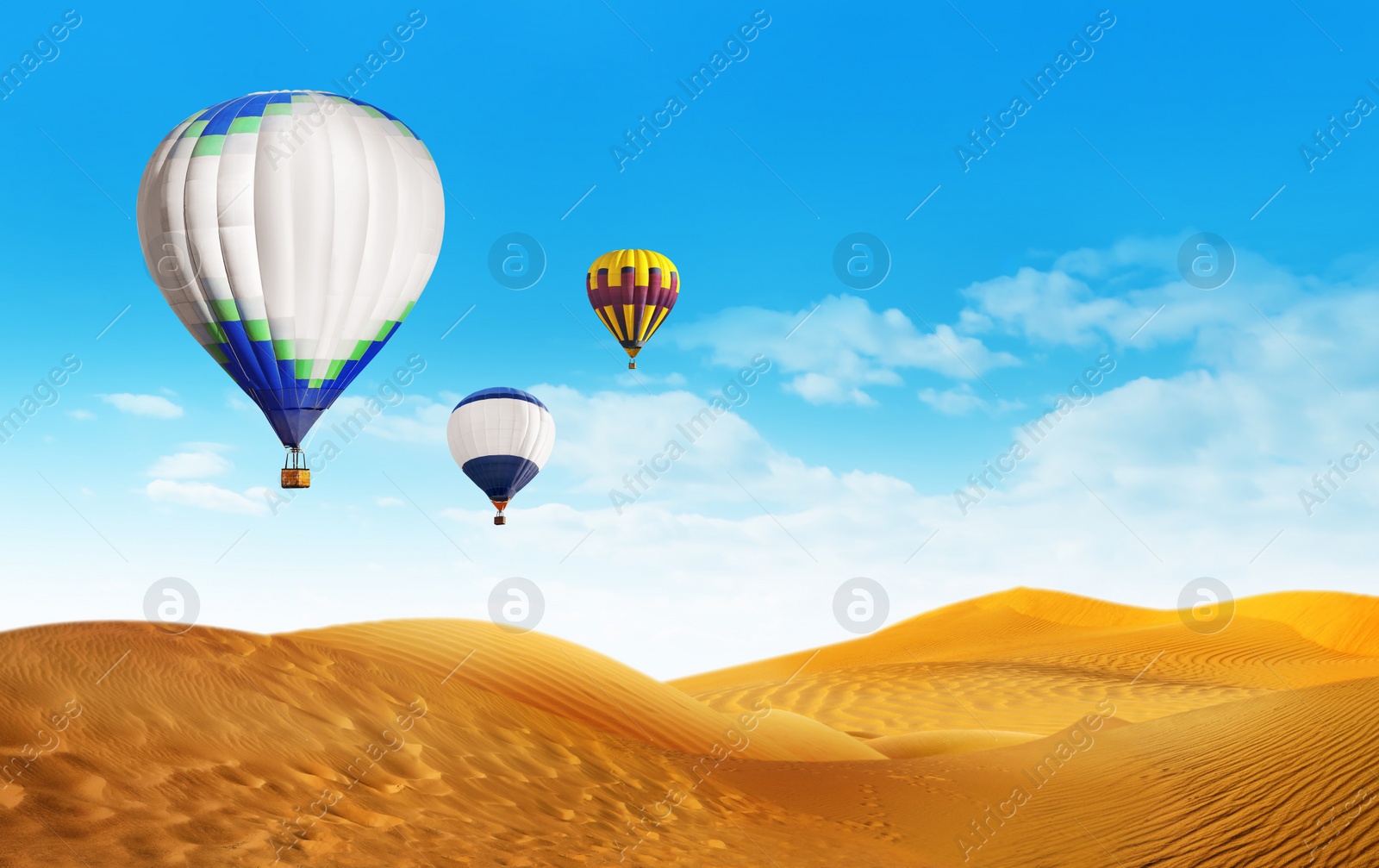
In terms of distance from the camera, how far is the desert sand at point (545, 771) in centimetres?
920

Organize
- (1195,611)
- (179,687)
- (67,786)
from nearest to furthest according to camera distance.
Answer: (67,786) < (179,687) < (1195,611)

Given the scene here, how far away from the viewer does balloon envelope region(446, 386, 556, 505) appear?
2806 cm

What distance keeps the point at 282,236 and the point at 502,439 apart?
37.4 feet

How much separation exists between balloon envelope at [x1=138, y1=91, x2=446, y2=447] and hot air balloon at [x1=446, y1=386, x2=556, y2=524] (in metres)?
9.86

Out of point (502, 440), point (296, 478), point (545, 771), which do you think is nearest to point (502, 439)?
point (502, 440)

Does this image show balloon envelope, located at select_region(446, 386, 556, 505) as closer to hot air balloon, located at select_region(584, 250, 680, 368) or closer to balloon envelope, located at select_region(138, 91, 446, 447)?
hot air balloon, located at select_region(584, 250, 680, 368)

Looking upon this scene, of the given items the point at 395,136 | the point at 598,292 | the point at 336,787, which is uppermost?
the point at 598,292

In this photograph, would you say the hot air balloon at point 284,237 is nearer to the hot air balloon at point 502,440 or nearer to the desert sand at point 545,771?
the desert sand at point 545,771

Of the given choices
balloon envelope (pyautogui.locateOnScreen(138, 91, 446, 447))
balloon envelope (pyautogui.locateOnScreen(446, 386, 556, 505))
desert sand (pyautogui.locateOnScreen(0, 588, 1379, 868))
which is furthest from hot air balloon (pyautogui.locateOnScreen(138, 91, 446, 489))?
balloon envelope (pyautogui.locateOnScreen(446, 386, 556, 505))

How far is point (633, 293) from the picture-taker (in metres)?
30.8

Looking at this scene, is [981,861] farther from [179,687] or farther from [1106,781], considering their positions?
[179,687]

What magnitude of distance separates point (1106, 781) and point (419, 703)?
920 cm

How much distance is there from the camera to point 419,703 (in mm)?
13516

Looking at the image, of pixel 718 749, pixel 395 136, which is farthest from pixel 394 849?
pixel 395 136
